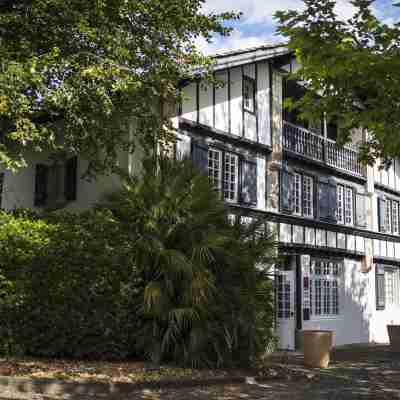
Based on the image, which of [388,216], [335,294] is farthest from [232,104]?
[388,216]

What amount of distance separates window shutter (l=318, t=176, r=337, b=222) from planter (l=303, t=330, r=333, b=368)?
704cm

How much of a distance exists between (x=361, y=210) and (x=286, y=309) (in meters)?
6.42

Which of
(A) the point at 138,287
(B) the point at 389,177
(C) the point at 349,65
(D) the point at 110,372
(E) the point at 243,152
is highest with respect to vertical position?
(B) the point at 389,177

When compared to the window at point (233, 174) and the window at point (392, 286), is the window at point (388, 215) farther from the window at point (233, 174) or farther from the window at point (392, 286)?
the window at point (233, 174)

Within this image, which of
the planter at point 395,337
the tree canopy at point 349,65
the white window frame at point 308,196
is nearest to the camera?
the tree canopy at point 349,65

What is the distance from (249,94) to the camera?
19266 mm

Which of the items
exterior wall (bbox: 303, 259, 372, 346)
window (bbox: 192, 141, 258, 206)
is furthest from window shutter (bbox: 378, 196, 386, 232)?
window (bbox: 192, 141, 258, 206)

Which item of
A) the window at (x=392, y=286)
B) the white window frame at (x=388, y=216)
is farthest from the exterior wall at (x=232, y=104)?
the window at (x=392, y=286)

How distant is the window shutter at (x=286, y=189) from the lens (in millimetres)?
19531

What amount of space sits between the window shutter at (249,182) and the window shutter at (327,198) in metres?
3.65

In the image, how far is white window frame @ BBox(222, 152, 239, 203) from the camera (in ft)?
58.9

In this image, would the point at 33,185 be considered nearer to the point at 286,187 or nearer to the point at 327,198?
the point at 286,187

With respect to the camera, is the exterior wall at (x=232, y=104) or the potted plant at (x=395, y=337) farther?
the potted plant at (x=395, y=337)

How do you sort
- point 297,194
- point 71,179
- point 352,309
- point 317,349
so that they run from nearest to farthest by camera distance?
point 317,349 < point 71,179 < point 297,194 < point 352,309
